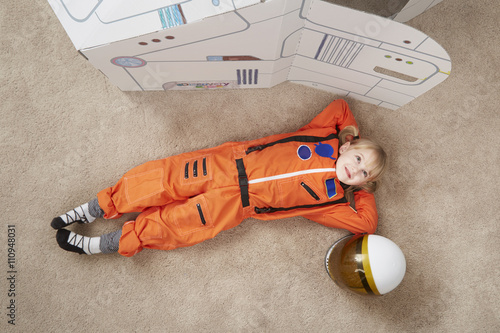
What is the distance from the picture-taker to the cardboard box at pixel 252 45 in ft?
2.52

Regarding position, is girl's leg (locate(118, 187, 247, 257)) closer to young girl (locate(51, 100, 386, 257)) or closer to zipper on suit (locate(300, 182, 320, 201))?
young girl (locate(51, 100, 386, 257))

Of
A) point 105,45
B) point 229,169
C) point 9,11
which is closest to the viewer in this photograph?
point 105,45

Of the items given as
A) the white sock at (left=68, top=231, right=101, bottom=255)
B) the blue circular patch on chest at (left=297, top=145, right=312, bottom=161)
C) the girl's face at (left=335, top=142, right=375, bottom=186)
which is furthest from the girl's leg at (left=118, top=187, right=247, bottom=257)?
the girl's face at (left=335, top=142, right=375, bottom=186)

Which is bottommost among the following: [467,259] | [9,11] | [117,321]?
[467,259]

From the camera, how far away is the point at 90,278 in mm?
1098

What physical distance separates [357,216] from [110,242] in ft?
2.72

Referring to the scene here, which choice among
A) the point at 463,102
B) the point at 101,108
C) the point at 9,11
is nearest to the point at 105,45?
the point at 101,108

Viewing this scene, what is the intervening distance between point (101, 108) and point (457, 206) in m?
1.37

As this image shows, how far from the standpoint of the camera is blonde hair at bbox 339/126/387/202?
0.97 meters

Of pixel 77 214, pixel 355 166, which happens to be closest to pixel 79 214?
pixel 77 214

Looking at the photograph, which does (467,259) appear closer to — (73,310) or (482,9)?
(482,9)

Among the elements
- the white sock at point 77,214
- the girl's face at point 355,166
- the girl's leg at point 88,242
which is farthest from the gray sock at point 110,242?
the girl's face at point 355,166

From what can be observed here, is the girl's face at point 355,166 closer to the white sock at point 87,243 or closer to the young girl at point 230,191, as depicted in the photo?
the young girl at point 230,191

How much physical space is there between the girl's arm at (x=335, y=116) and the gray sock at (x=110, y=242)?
30.4 inches
